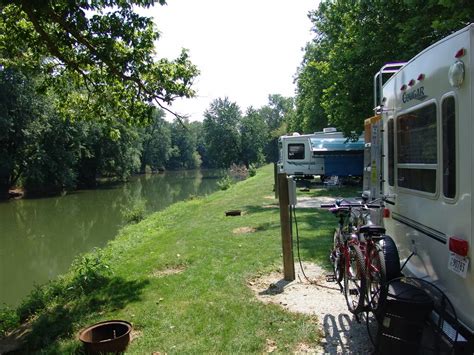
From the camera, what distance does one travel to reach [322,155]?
22.6m

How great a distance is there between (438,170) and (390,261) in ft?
3.47

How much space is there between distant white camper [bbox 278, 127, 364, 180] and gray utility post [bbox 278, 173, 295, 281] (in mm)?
14672

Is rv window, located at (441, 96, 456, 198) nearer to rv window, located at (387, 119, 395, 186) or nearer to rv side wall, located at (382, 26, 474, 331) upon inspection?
rv side wall, located at (382, 26, 474, 331)

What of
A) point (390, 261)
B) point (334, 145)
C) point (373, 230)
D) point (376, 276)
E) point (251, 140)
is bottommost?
point (376, 276)

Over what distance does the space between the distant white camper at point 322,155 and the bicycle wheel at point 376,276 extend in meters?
16.7

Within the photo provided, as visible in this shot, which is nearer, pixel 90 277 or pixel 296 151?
pixel 90 277

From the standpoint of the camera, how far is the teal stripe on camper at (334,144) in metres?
22.1

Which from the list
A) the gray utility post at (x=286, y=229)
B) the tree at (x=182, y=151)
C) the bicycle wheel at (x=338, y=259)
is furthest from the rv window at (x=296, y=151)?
the tree at (x=182, y=151)

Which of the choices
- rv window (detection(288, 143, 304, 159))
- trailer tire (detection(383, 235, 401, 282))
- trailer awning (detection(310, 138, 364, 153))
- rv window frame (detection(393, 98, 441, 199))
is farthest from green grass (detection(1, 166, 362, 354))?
rv window (detection(288, 143, 304, 159))

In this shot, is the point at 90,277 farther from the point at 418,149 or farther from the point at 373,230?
the point at 418,149

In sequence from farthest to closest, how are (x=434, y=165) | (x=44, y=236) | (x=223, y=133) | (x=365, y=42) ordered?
1. (x=223, y=133)
2. (x=44, y=236)
3. (x=365, y=42)
4. (x=434, y=165)

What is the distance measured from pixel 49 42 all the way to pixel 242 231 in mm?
6242

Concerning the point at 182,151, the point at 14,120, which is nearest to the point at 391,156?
the point at 14,120

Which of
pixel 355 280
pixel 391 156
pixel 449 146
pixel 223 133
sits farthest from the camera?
pixel 223 133
